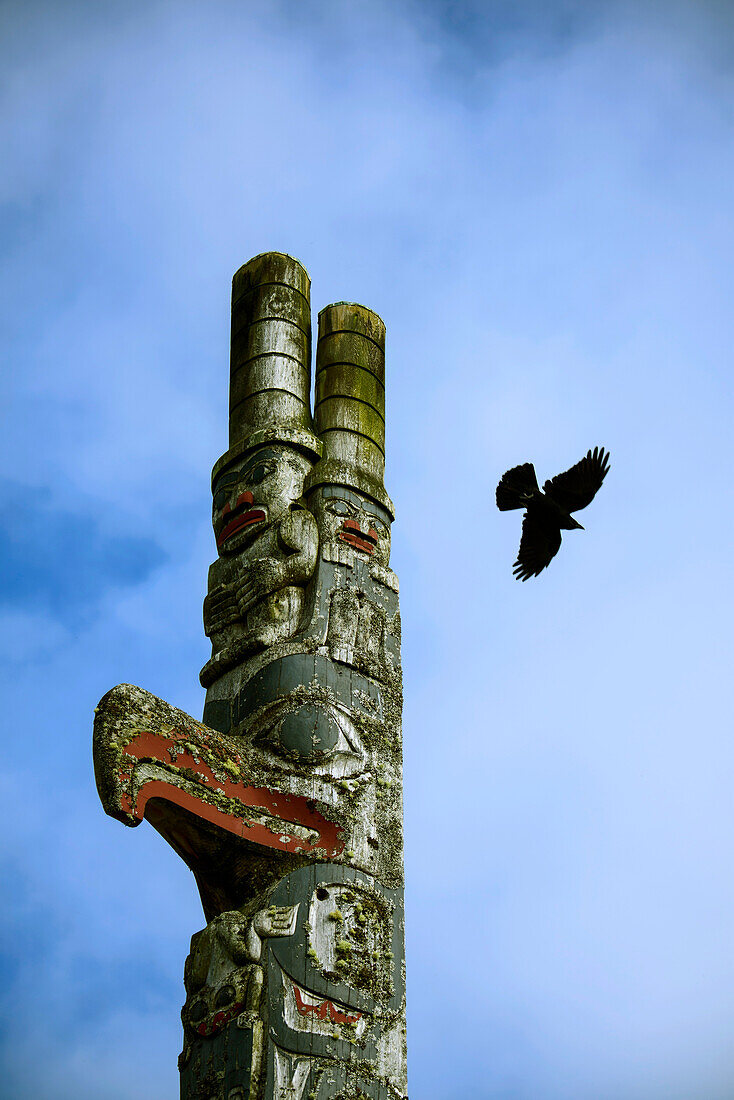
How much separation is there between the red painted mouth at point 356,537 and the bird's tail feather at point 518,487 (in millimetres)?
1151

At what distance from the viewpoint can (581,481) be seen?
8.89 m

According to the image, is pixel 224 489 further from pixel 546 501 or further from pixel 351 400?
pixel 546 501

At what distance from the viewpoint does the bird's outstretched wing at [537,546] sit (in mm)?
9047

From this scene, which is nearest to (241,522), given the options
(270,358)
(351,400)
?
(351,400)

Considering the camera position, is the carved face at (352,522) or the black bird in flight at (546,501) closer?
the black bird in flight at (546,501)

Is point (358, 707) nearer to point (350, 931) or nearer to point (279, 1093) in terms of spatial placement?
point (350, 931)

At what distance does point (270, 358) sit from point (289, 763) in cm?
395

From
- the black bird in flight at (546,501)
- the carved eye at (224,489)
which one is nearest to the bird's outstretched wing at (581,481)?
the black bird in flight at (546,501)

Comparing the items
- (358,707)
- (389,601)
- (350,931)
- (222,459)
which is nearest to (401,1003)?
(350,931)

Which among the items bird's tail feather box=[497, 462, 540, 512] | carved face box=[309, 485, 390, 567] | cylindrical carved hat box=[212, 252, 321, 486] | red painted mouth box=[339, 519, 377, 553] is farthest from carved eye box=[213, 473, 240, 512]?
bird's tail feather box=[497, 462, 540, 512]

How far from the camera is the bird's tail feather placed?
29.4 ft

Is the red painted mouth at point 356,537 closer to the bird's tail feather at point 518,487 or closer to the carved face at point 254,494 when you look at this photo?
the carved face at point 254,494

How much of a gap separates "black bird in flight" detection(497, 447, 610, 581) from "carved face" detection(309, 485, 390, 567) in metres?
1.13

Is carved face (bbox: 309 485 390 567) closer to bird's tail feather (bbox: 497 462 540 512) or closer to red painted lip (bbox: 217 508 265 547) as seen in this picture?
red painted lip (bbox: 217 508 265 547)
